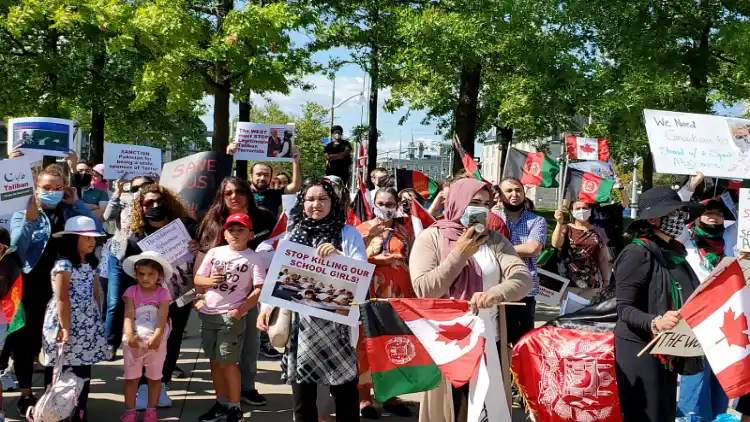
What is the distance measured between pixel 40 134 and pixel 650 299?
265 inches

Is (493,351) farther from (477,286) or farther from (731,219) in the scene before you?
(731,219)

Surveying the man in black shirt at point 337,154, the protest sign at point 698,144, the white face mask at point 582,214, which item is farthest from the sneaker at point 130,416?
the man in black shirt at point 337,154

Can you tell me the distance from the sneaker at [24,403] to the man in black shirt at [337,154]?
6499 mm

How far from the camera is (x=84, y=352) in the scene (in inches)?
211

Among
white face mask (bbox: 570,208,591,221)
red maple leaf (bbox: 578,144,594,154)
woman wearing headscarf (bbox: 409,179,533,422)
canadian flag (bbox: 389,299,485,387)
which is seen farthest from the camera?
red maple leaf (bbox: 578,144,594,154)

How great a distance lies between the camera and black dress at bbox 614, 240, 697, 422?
424 centimetres

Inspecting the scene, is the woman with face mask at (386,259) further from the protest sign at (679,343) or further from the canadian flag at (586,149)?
the canadian flag at (586,149)

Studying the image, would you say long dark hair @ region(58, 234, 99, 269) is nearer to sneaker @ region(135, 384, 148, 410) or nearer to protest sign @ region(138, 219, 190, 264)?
protest sign @ region(138, 219, 190, 264)

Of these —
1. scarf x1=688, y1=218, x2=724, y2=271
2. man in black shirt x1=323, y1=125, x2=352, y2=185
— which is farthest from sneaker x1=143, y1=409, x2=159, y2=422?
man in black shirt x1=323, y1=125, x2=352, y2=185

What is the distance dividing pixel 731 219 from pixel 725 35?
9401mm

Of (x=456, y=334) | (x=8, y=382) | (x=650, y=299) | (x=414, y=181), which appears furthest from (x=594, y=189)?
(x=8, y=382)

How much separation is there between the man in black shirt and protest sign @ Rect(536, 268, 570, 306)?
4.96 meters

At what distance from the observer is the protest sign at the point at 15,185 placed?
225 inches

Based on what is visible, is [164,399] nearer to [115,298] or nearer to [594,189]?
[115,298]
